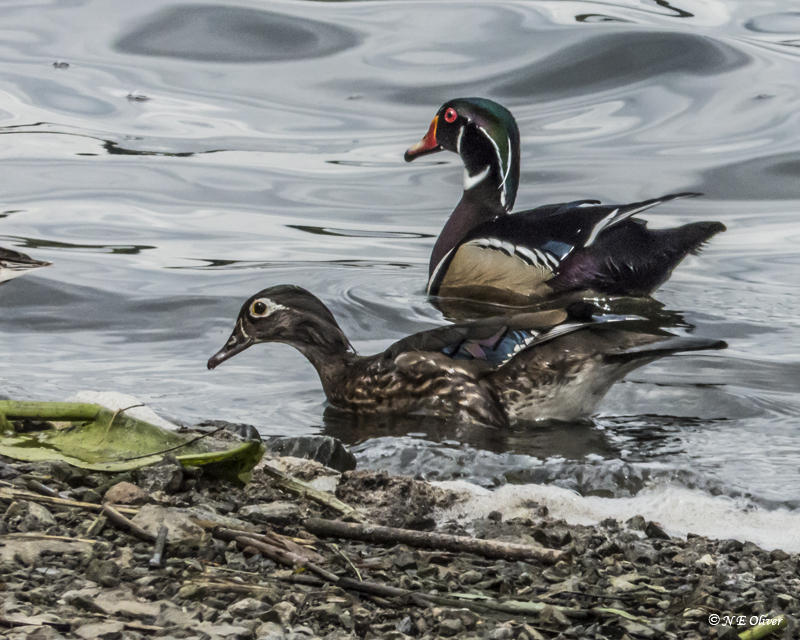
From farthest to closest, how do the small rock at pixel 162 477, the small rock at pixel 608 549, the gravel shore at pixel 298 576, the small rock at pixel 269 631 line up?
the small rock at pixel 162 477 < the small rock at pixel 608 549 < the gravel shore at pixel 298 576 < the small rock at pixel 269 631

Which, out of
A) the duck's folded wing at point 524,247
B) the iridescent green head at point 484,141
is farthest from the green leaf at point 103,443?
the iridescent green head at point 484,141

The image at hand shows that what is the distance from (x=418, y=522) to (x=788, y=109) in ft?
44.2

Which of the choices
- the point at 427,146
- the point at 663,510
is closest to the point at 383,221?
the point at 427,146

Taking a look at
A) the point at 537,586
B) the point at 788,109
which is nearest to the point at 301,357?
the point at 537,586

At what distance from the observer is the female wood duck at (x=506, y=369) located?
7523mm

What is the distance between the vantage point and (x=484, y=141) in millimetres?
12406

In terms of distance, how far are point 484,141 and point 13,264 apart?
19.0 ft

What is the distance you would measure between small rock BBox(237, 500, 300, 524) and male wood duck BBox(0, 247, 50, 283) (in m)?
3.32

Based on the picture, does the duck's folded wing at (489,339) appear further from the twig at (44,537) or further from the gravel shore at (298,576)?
the twig at (44,537)

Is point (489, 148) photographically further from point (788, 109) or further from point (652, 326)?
point (788, 109)

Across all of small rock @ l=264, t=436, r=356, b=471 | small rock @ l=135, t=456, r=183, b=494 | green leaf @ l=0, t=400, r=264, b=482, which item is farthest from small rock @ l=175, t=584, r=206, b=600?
small rock @ l=264, t=436, r=356, b=471

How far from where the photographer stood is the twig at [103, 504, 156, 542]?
3953mm

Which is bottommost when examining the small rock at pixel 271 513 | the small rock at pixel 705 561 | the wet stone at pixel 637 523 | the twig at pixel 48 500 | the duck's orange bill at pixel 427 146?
the wet stone at pixel 637 523

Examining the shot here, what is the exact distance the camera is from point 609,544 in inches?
180
